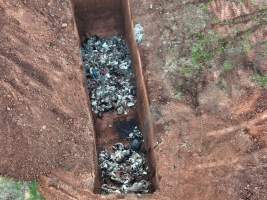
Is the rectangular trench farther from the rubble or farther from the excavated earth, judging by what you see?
the excavated earth

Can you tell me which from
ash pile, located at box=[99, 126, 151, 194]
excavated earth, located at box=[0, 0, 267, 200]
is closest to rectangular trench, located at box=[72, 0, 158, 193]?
ash pile, located at box=[99, 126, 151, 194]

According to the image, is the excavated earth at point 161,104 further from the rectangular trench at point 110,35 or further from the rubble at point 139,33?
the rectangular trench at point 110,35

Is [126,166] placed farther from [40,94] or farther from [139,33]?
[139,33]

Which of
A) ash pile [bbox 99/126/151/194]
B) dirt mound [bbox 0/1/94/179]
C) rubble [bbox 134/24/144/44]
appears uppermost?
rubble [bbox 134/24/144/44]

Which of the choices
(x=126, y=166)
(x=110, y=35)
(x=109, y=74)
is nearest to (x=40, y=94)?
(x=109, y=74)

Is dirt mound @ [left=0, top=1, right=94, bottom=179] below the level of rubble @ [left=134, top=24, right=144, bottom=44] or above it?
below

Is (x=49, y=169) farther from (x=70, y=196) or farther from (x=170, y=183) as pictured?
(x=170, y=183)

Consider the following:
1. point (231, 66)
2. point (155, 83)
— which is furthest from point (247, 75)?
point (155, 83)

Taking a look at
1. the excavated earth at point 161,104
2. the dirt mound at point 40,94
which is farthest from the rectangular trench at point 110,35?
the dirt mound at point 40,94
